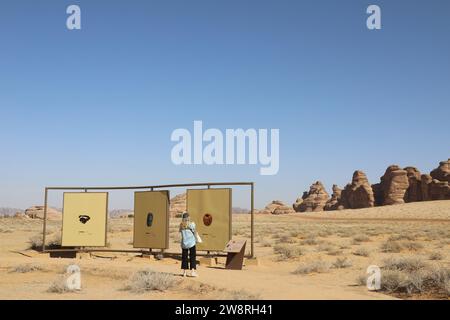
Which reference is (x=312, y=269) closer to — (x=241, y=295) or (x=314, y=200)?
(x=241, y=295)

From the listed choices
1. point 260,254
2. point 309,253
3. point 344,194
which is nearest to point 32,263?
point 260,254

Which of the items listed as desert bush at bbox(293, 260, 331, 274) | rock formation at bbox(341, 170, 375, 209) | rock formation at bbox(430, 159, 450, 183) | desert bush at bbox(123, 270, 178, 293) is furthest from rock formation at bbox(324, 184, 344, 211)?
desert bush at bbox(123, 270, 178, 293)

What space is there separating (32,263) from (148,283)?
6.80m

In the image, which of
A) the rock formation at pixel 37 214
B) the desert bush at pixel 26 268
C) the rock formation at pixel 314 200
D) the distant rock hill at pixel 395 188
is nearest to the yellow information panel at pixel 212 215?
the desert bush at pixel 26 268

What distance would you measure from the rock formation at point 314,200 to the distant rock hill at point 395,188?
721 cm

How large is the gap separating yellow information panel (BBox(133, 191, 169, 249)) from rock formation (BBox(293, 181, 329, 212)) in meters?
137

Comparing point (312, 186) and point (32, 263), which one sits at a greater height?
point (312, 186)

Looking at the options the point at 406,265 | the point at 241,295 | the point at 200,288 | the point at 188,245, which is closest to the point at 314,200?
the point at 406,265

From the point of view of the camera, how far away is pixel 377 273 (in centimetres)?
1176

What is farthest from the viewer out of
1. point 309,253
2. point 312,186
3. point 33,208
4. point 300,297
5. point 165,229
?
point 312,186

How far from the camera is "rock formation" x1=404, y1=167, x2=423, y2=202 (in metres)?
122

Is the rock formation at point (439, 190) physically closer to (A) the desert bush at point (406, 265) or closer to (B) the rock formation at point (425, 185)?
(B) the rock formation at point (425, 185)

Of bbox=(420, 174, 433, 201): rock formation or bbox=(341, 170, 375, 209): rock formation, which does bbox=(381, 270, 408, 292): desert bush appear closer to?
bbox=(420, 174, 433, 201): rock formation
